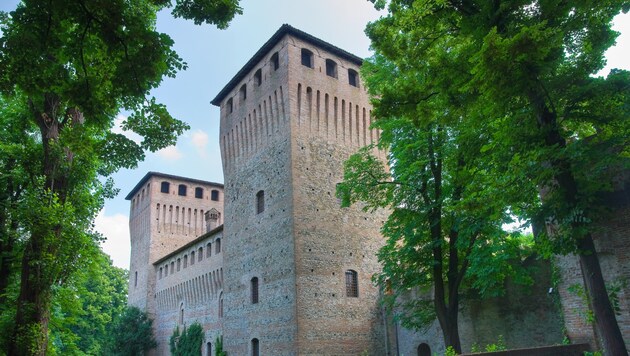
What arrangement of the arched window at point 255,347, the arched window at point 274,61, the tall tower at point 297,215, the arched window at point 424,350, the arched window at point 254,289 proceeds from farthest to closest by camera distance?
1. the arched window at point 274,61
2. the arched window at point 254,289
3. the arched window at point 255,347
4. the tall tower at point 297,215
5. the arched window at point 424,350

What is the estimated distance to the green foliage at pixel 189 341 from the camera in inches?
1035

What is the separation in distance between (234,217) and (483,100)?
1717 centimetres

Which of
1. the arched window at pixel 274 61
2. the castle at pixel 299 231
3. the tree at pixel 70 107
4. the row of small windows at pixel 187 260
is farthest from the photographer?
the row of small windows at pixel 187 260

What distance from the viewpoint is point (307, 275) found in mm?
18094

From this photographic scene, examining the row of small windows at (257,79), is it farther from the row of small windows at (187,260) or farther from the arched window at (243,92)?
the row of small windows at (187,260)

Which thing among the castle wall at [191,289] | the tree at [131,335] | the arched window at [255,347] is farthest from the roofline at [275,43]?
the tree at [131,335]

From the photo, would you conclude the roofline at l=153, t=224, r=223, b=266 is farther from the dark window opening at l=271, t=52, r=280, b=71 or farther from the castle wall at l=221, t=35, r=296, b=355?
the dark window opening at l=271, t=52, r=280, b=71

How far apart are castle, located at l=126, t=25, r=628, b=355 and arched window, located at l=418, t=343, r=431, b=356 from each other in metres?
0.06

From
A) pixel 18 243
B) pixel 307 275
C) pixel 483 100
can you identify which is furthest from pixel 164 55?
pixel 307 275

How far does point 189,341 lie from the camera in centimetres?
2706

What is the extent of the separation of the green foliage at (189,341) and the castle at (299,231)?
28.3 inches

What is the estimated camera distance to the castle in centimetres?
1767

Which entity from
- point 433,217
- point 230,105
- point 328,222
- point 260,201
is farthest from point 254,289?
point 230,105

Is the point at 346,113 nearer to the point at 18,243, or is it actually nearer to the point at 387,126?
the point at 387,126
